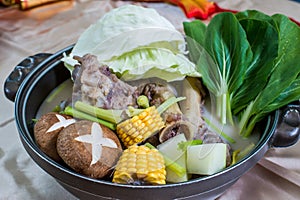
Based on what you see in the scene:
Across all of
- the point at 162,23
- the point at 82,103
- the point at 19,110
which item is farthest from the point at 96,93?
the point at 162,23

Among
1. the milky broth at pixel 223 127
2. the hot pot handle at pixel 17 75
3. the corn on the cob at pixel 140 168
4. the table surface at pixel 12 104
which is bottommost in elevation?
the table surface at pixel 12 104

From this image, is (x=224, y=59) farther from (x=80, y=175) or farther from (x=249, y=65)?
(x=80, y=175)

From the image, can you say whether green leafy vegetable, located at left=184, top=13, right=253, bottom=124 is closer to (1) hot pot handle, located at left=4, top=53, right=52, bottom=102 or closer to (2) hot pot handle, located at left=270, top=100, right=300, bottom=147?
(2) hot pot handle, located at left=270, top=100, right=300, bottom=147

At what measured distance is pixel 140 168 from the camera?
51 cm

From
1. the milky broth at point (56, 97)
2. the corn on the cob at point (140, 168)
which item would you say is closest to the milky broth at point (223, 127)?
the milky broth at point (56, 97)

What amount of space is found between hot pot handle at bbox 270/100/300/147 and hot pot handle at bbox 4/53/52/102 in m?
0.43

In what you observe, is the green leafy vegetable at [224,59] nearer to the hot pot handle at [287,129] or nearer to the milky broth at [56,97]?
the hot pot handle at [287,129]

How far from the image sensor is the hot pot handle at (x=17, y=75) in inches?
27.1

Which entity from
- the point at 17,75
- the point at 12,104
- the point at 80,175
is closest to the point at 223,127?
the point at 80,175

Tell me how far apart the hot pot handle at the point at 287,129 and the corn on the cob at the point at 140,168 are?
184mm

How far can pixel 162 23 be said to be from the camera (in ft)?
2.52

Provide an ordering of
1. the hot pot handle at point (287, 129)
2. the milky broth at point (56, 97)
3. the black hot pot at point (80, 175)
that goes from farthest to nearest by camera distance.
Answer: the milky broth at point (56, 97)
the hot pot handle at point (287, 129)
the black hot pot at point (80, 175)

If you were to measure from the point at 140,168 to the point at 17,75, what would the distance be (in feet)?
1.06

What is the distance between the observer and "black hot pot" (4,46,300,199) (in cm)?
49
